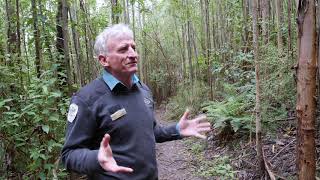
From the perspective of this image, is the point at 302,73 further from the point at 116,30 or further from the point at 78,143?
the point at 78,143

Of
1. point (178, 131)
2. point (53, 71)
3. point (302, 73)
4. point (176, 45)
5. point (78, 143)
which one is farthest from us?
point (176, 45)

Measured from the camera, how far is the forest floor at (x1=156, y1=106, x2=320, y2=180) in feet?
16.5

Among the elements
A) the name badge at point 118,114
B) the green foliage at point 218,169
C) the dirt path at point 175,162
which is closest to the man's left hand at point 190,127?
the name badge at point 118,114

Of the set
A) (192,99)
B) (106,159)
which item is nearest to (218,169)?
(106,159)

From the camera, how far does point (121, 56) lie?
2.24 metres

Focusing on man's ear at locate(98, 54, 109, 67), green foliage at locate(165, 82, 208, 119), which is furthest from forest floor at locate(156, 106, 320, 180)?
green foliage at locate(165, 82, 208, 119)

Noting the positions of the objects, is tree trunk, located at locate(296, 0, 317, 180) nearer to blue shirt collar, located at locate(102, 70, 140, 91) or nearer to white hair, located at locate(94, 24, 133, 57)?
white hair, located at locate(94, 24, 133, 57)

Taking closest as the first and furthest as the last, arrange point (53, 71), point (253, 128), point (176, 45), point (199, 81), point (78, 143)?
1. point (78, 143)
2. point (53, 71)
3. point (253, 128)
4. point (199, 81)
5. point (176, 45)

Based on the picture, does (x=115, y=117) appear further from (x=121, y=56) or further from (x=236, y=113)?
(x=236, y=113)

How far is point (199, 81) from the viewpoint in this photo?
43.1 ft

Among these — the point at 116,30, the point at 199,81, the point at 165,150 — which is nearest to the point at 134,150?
the point at 116,30

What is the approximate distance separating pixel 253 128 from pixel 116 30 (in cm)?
455

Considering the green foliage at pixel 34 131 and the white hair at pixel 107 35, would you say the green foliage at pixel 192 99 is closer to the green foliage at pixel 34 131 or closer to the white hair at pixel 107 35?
the green foliage at pixel 34 131

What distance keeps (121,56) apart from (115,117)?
386 millimetres
